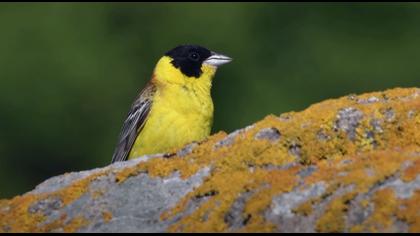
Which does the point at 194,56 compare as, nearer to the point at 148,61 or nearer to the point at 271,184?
the point at 271,184

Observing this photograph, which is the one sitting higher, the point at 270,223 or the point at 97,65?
the point at 270,223

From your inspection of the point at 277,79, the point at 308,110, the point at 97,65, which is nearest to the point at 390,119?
the point at 308,110

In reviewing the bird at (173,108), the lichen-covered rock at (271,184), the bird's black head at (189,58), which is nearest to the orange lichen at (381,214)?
the lichen-covered rock at (271,184)

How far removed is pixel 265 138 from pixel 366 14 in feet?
65.4

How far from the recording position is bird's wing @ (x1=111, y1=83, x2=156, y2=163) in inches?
312

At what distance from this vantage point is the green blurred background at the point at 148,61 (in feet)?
66.9

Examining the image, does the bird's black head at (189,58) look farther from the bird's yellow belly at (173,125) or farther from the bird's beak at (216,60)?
the bird's yellow belly at (173,125)

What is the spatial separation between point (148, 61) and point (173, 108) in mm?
15018

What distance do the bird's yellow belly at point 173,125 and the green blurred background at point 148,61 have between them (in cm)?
1099

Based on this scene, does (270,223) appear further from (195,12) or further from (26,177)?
(195,12)

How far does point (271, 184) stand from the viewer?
4816mm

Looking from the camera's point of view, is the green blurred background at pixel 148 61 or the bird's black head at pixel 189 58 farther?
the green blurred background at pixel 148 61

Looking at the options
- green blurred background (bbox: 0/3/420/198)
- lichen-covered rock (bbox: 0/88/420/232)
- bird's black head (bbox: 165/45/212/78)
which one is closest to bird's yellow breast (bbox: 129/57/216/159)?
bird's black head (bbox: 165/45/212/78)

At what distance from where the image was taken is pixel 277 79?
21.5m
